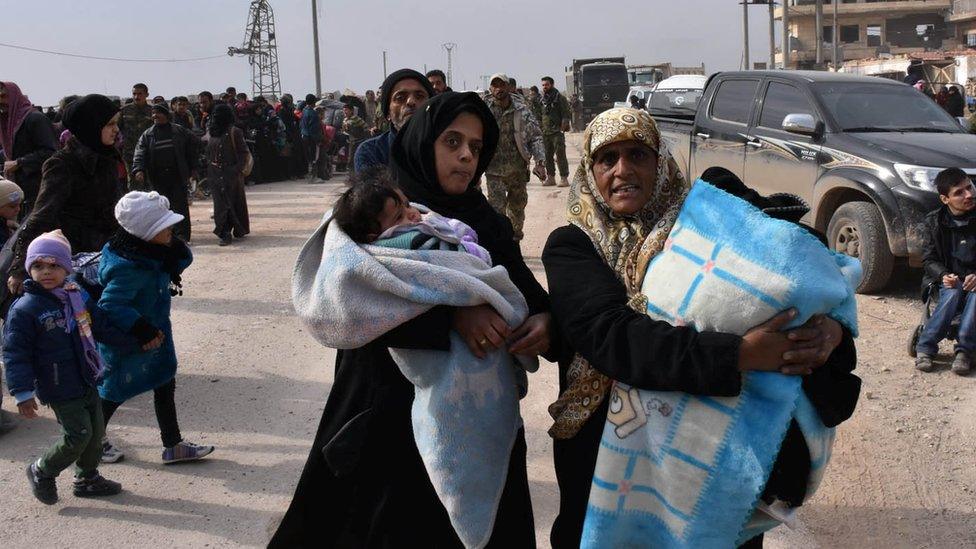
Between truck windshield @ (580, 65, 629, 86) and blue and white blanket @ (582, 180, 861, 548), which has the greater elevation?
truck windshield @ (580, 65, 629, 86)

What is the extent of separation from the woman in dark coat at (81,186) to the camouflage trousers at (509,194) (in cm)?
481

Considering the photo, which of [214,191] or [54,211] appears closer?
[54,211]

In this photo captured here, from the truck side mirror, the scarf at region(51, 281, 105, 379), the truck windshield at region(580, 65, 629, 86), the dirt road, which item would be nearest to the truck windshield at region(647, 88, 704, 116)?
the truck side mirror

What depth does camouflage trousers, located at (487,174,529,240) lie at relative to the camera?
391 inches

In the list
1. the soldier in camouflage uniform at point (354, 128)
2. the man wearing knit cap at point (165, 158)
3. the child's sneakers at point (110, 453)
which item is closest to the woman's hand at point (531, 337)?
the child's sneakers at point (110, 453)

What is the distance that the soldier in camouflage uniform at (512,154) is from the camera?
32.6 feet

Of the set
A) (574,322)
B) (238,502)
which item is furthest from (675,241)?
(238,502)

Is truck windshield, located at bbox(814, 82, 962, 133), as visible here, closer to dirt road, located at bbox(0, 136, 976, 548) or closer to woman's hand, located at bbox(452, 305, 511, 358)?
dirt road, located at bbox(0, 136, 976, 548)

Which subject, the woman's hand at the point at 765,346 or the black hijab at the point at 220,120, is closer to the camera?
the woman's hand at the point at 765,346

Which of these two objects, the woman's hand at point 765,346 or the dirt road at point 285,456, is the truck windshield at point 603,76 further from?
the woman's hand at point 765,346

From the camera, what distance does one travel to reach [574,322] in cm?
224

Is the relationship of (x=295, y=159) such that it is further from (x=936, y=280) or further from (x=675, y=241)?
(x=675, y=241)

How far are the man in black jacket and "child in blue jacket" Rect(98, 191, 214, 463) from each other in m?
4.56

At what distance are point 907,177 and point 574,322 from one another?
6.09 metres
